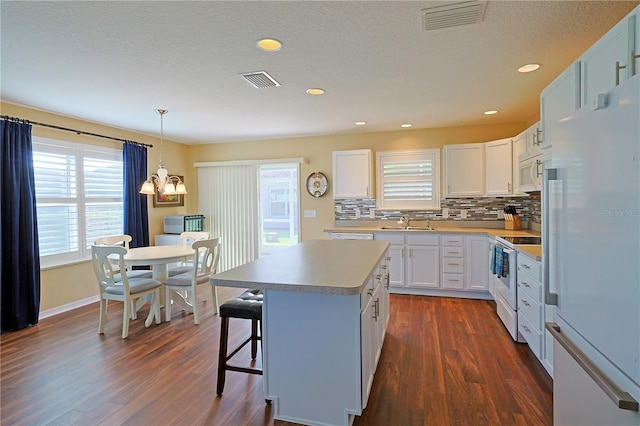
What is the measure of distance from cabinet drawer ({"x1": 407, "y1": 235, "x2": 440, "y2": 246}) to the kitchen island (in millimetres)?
2646

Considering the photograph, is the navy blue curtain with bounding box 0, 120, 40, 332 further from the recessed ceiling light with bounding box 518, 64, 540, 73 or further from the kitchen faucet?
the recessed ceiling light with bounding box 518, 64, 540, 73

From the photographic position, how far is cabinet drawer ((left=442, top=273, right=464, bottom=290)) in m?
4.39

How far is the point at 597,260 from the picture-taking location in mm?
1167

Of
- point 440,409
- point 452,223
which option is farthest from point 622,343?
point 452,223

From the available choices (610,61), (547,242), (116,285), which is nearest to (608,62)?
(610,61)

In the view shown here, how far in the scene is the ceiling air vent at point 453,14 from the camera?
1.81 meters

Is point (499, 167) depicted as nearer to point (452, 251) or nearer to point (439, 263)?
point (452, 251)

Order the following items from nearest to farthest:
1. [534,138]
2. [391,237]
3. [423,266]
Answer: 1. [534,138]
2. [423,266]
3. [391,237]

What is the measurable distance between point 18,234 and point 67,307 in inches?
43.7

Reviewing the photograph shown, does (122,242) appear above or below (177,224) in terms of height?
below

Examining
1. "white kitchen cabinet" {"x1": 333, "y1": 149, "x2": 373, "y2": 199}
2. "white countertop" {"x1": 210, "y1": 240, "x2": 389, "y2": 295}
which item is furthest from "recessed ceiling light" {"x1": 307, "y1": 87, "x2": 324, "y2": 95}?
"white kitchen cabinet" {"x1": 333, "y1": 149, "x2": 373, "y2": 199}

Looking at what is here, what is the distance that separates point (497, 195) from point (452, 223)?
2.46 feet

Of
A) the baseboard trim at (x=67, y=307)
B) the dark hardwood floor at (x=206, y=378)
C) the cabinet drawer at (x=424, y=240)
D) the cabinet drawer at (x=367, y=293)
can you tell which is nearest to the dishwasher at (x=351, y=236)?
the cabinet drawer at (x=424, y=240)

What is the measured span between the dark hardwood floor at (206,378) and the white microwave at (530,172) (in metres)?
1.45
